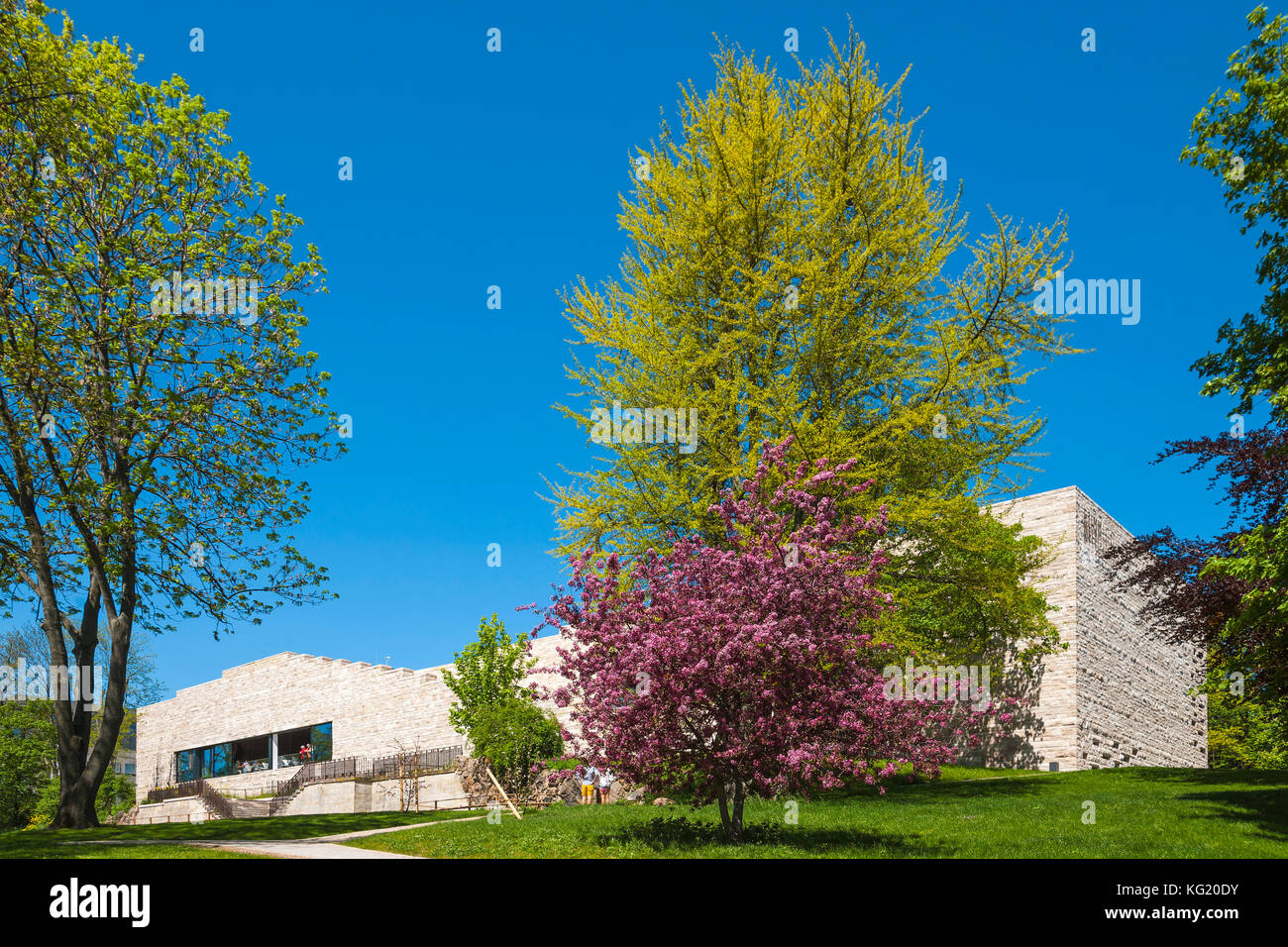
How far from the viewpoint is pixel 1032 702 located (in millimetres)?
25844

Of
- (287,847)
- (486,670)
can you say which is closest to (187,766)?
(486,670)

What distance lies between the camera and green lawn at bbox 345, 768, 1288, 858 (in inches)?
419

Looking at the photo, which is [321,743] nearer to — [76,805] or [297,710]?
[297,710]

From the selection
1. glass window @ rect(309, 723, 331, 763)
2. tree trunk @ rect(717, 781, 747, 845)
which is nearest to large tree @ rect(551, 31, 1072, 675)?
tree trunk @ rect(717, 781, 747, 845)

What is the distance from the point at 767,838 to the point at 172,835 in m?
10.6

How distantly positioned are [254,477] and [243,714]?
37652mm

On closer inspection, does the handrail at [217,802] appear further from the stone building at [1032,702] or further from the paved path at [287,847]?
the paved path at [287,847]

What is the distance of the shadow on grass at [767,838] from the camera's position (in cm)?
1086

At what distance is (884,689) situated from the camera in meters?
11.4
